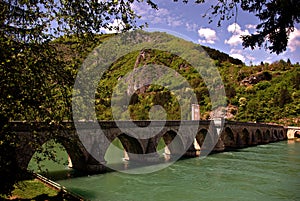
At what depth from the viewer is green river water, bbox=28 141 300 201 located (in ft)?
61.3

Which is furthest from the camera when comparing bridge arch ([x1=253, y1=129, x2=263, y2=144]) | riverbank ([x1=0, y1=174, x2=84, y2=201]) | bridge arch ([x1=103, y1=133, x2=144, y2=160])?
bridge arch ([x1=253, y1=129, x2=263, y2=144])

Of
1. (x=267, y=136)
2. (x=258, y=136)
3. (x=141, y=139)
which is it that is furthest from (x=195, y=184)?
(x=267, y=136)

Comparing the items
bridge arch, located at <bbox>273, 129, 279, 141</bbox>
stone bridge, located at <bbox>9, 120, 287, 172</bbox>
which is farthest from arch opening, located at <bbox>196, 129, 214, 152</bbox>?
bridge arch, located at <bbox>273, 129, 279, 141</bbox>

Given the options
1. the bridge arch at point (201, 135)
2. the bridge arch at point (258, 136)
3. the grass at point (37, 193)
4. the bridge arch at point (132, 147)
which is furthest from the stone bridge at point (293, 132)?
the grass at point (37, 193)

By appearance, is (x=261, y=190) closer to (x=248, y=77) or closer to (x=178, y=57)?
(x=248, y=77)

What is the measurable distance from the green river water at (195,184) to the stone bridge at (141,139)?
7.91 feet

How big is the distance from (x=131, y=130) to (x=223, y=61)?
390 feet

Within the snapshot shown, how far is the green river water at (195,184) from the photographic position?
18.7 m

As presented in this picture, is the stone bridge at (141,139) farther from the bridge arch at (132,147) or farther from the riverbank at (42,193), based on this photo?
the riverbank at (42,193)

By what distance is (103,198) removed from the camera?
1777 centimetres

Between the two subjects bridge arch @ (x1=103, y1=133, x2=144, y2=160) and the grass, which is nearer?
the grass

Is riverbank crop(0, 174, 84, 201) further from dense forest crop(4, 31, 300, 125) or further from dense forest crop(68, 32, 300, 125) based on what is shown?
dense forest crop(68, 32, 300, 125)

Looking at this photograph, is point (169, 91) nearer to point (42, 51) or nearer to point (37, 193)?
point (37, 193)

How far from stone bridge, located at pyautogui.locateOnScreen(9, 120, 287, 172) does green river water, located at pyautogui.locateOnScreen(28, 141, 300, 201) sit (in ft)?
7.91
